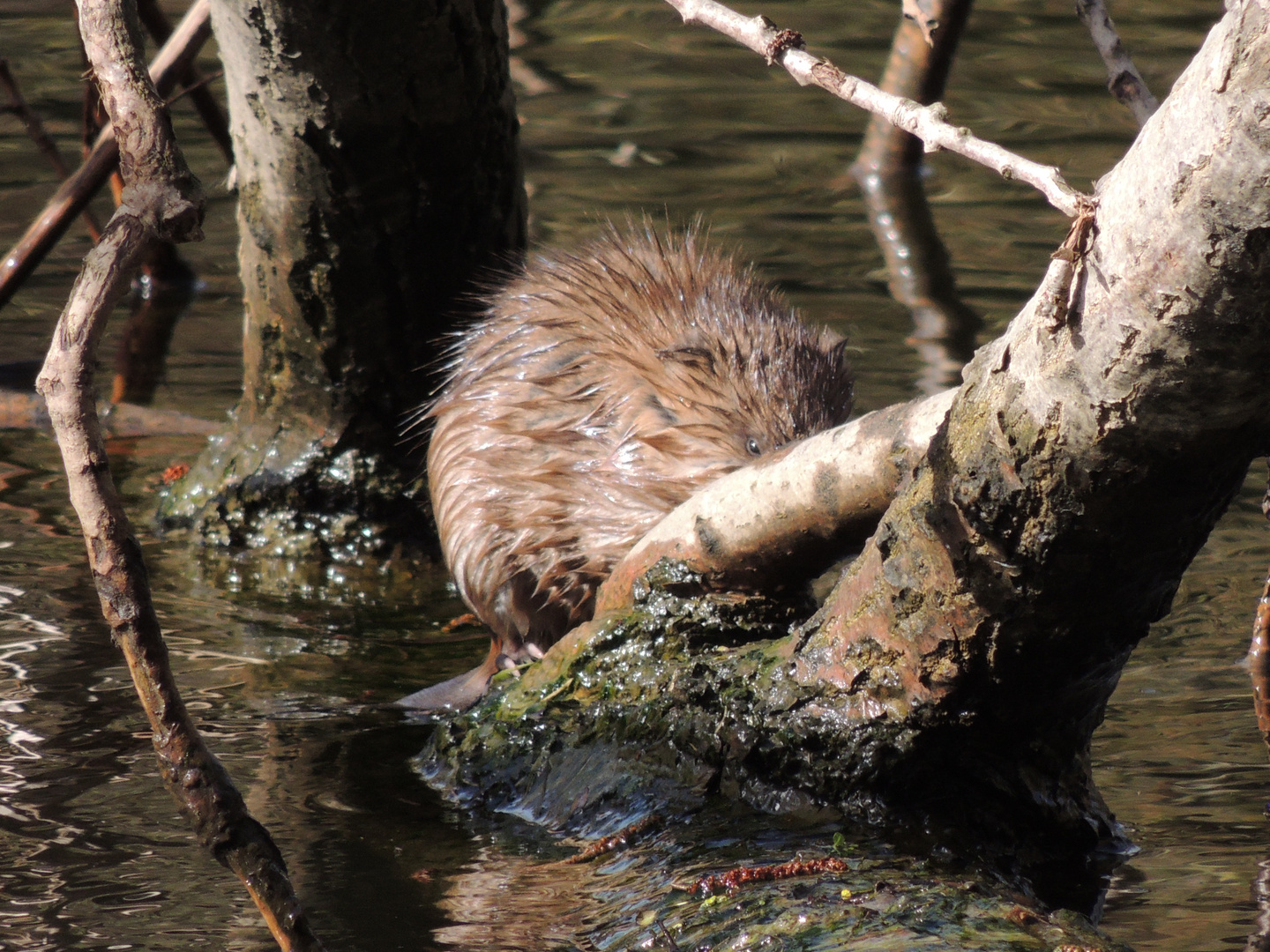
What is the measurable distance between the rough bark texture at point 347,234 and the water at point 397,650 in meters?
0.27

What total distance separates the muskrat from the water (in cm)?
38

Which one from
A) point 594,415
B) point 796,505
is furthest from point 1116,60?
point 594,415

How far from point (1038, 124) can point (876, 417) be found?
6648 millimetres

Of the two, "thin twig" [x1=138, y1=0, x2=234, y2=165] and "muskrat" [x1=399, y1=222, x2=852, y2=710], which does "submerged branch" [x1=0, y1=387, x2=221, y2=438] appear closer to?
"thin twig" [x1=138, y1=0, x2=234, y2=165]

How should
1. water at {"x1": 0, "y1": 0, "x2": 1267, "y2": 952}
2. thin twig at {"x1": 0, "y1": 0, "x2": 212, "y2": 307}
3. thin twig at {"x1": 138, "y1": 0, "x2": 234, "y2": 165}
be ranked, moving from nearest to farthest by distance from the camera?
water at {"x1": 0, "y1": 0, "x2": 1267, "y2": 952} < thin twig at {"x1": 0, "y1": 0, "x2": 212, "y2": 307} < thin twig at {"x1": 138, "y1": 0, "x2": 234, "y2": 165}

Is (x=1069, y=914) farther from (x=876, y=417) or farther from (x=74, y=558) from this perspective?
(x=74, y=558)

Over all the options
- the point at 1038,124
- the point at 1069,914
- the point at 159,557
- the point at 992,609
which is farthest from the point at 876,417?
the point at 1038,124

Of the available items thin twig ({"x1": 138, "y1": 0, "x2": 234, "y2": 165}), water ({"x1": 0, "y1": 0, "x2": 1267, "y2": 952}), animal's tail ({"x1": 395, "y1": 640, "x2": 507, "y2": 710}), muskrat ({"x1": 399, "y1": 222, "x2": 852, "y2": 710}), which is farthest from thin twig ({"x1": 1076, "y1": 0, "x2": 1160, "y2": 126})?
thin twig ({"x1": 138, "y1": 0, "x2": 234, "y2": 165})

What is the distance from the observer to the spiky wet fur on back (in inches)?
152

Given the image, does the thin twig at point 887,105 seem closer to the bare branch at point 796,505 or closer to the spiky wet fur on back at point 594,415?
the bare branch at point 796,505

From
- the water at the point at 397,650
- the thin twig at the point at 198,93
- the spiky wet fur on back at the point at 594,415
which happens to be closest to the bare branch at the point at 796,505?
the spiky wet fur on back at the point at 594,415

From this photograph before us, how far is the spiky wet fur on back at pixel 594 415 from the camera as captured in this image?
3859 millimetres

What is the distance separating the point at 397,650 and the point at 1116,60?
98.4 inches

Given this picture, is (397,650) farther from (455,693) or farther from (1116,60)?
(1116,60)
